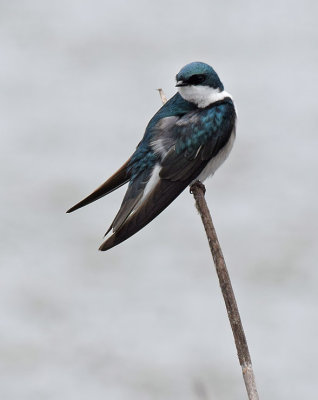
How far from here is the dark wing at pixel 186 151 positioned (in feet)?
7.79

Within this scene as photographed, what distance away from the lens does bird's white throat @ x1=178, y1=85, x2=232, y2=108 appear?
8.39 ft

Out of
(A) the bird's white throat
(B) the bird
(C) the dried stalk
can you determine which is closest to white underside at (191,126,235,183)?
(B) the bird

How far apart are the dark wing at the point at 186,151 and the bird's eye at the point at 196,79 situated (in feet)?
0.28

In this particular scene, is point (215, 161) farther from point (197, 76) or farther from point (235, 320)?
point (235, 320)

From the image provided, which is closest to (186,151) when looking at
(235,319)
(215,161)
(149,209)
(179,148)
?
(179,148)

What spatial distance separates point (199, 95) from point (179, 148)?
0.71ft

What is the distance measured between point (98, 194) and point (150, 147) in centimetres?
24

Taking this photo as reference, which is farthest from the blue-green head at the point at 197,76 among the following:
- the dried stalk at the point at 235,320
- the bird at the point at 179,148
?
the dried stalk at the point at 235,320

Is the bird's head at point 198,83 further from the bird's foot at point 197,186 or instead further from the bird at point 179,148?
the bird's foot at point 197,186

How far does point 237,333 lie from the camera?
4.76ft

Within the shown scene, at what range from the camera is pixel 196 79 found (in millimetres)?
2584

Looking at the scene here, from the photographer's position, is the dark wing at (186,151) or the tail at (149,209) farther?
the dark wing at (186,151)

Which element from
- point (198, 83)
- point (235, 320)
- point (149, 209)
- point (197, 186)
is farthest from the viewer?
point (198, 83)

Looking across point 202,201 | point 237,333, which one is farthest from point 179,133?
point 237,333
